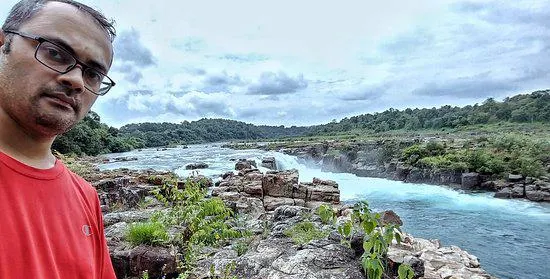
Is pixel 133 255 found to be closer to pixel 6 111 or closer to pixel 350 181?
pixel 6 111

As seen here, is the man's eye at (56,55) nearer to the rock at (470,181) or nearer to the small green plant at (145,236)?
the small green plant at (145,236)

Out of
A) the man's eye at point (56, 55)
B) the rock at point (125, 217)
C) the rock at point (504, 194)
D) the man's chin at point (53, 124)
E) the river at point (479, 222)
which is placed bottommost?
the river at point (479, 222)

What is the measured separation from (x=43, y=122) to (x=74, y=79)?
148mm

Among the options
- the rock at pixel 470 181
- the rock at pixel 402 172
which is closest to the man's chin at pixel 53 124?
the rock at pixel 470 181

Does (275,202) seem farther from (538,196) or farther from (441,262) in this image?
(538,196)

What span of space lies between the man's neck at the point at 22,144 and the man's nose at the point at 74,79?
0.56ft

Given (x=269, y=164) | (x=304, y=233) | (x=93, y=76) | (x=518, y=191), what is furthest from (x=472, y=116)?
(x=93, y=76)

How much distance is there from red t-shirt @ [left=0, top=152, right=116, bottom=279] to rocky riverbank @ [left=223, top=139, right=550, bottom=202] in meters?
19.6

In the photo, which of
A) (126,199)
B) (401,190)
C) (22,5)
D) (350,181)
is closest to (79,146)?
(350,181)

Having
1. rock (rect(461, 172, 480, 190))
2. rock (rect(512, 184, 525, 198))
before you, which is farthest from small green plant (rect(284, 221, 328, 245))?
rock (rect(461, 172, 480, 190))

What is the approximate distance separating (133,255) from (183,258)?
54 cm

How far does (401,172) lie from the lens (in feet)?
80.1

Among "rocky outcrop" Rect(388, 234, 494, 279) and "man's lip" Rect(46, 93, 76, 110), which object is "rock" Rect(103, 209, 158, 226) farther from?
"man's lip" Rect(46, 93, 76, 110)

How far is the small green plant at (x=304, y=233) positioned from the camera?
4.51 metres
